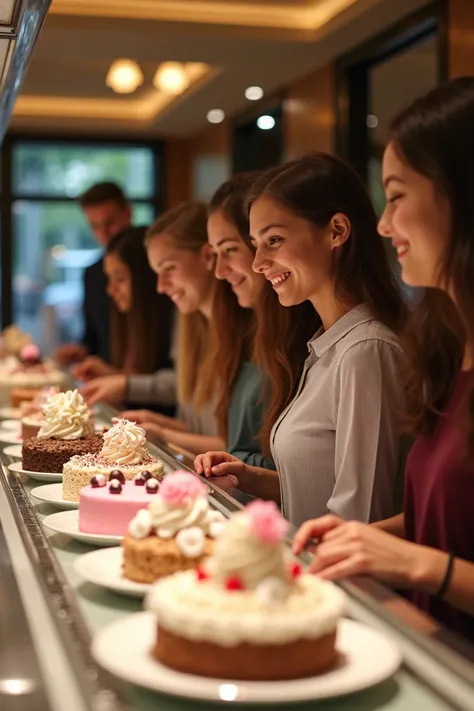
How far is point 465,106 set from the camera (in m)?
1.76

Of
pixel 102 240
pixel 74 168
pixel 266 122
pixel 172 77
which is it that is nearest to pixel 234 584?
pixel 102 240

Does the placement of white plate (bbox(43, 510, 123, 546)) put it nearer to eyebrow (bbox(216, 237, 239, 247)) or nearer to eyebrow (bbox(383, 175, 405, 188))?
eyebrow (bbox(383, 175, 405, 188))

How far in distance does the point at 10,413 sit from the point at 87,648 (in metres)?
2.64

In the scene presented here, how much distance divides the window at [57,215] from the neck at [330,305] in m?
9.92

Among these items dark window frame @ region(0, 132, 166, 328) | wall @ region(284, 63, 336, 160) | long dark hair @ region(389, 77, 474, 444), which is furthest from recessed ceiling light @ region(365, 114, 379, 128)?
long dark hair @ region(389, 77, 474, 444)

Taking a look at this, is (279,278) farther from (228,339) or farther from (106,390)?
(106,390)

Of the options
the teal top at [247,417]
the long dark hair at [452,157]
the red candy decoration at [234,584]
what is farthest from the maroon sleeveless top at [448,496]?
the teal top at [247,417]

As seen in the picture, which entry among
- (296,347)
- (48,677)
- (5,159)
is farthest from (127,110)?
(48,677)

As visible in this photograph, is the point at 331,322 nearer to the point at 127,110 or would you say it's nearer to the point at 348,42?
the point at 348,42

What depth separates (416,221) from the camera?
1.77 m

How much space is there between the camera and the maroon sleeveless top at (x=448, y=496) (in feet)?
6.00

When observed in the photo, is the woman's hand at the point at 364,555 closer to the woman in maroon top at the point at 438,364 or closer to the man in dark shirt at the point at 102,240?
the woman in maroon top at the point at 438,364

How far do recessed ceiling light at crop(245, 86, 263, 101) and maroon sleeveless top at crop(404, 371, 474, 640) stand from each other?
7.44m

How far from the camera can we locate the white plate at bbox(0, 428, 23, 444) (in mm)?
3079
